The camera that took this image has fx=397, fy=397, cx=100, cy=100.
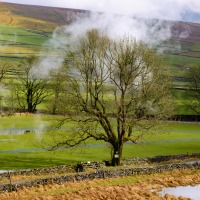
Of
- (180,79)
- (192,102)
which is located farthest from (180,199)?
(180,79)

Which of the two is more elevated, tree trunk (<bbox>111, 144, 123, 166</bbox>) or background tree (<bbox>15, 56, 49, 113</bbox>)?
background tree (<bbox>15, 56, 49, 113</bbox>)

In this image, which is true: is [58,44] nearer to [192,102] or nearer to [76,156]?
[192,102]

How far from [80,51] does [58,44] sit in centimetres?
15294

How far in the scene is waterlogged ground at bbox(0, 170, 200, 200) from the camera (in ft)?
90.0

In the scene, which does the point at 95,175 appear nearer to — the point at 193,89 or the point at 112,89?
the point at 112,89

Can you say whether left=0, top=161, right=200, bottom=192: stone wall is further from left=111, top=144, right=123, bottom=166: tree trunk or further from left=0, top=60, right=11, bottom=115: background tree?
left=0, top=60, right=11, bottom=115: background tree

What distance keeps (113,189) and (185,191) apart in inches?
220

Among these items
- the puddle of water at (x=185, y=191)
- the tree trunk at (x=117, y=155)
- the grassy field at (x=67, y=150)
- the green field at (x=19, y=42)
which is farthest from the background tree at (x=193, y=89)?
the green field at (x=19, y=42)

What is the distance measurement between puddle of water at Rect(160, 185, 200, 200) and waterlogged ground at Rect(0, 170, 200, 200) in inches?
23.6

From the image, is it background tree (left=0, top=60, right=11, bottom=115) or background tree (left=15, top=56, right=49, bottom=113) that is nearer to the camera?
background tree (left=0, top=60, right=11, bottom=115)

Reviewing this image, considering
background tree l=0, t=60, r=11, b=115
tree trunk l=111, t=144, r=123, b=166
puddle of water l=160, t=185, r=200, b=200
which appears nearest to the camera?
puddle of water l=160, t=185, r=200, b=200

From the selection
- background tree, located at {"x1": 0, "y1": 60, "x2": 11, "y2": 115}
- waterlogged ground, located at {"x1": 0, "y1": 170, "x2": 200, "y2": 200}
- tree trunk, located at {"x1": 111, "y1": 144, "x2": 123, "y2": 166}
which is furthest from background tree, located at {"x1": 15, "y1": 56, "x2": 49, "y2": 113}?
waterlogged ground, located at {"x1": 0, "y1": 170, "x2": 200, "y2": 200}

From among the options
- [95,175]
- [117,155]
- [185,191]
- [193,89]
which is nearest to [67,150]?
[117,155]

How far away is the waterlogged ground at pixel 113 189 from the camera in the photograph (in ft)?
90.0
